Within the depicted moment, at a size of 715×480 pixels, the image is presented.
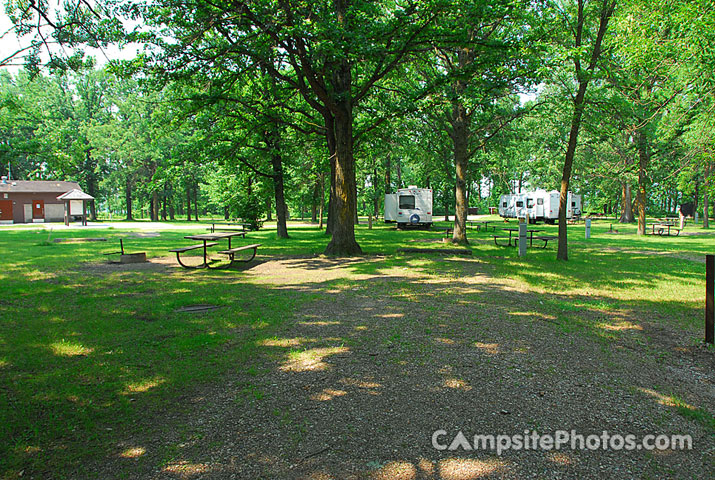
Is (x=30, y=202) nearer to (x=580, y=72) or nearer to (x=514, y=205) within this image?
(x=514, y=205)

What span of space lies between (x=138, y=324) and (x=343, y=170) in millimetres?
8626

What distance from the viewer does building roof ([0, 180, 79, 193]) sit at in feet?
143

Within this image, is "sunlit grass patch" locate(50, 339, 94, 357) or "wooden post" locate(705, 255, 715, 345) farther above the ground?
"wooden post" locate(705, 255, 715, 345)

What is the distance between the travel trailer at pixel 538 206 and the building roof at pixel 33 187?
48.4 metres

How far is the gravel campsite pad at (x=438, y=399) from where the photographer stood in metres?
2.72

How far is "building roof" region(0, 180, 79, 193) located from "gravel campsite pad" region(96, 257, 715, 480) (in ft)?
168

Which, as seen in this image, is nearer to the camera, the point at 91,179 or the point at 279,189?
the point at 279,189

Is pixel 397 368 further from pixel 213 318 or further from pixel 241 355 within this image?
pixel 213 318

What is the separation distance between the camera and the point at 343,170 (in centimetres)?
1334

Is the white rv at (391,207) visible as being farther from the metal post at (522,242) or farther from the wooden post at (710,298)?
the wooden post at (710,298)

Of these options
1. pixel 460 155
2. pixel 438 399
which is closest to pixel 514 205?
pixel 460 155

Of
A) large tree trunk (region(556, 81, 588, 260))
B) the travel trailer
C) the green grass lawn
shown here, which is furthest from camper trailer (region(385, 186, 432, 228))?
large tree trunk (region(556, 81, 588, 260))

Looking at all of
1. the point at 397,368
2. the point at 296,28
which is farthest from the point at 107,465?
the point at 296,28

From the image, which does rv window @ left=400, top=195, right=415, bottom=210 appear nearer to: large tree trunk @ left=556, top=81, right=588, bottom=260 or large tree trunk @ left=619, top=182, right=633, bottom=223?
large tree trunk @ left=556, top=81, right=588, bottom=260
